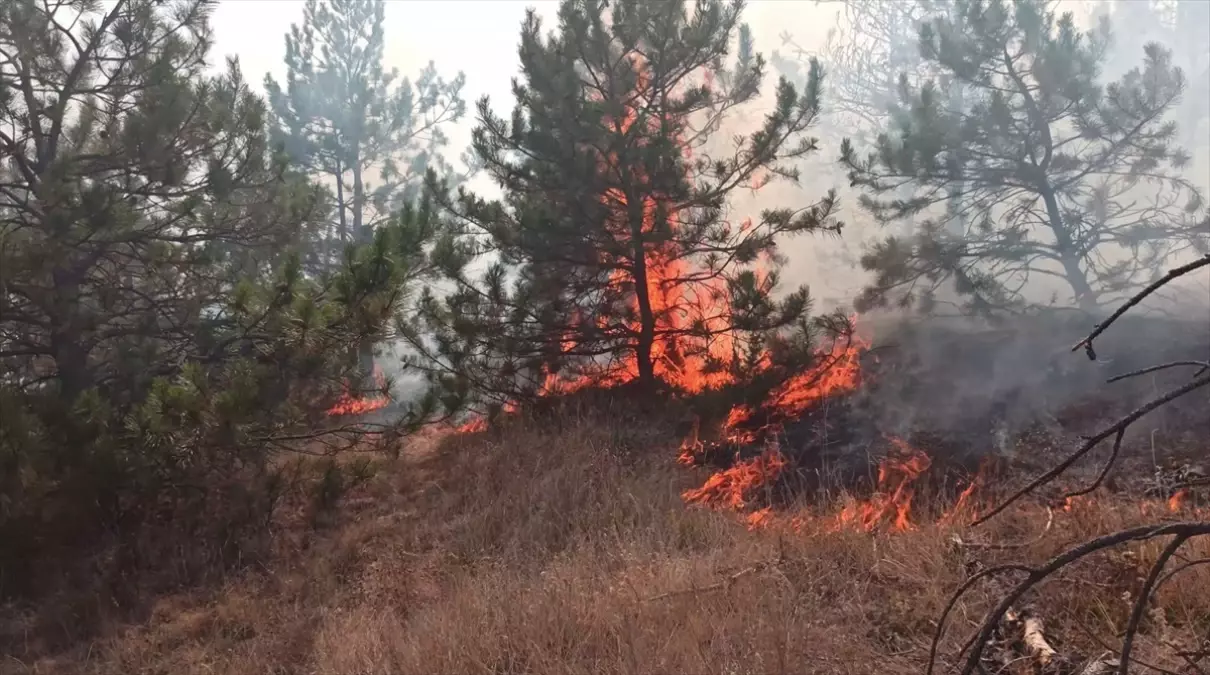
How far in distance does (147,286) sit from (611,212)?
4967 mm

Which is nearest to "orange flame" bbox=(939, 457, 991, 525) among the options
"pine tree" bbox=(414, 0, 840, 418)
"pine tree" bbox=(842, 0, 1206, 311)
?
"pine tree" bbox=(414, 0, 840, 418)

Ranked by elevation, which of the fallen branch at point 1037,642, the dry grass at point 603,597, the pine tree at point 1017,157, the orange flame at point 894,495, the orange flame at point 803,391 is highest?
the pine tree at point 1017,157

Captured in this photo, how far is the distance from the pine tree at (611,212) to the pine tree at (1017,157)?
7.52 ft

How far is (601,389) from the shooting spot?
9.45 meters

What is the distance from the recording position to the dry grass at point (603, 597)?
3631mm

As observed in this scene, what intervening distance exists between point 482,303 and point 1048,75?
9.16m

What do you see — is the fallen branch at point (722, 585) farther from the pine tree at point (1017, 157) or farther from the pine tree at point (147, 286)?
the pine tree at point (1017, 157)

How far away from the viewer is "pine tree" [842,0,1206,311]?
412 inches

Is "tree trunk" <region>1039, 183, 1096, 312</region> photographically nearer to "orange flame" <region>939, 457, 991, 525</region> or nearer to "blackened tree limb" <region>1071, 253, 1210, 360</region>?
"orange flame" <region>939, 457, 991, 525</region>

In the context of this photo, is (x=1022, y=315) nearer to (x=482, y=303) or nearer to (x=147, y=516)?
(x=482, y=303)

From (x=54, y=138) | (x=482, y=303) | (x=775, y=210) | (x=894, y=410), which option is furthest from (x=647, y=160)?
(x=54, y=138)

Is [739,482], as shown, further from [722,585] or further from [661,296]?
[661,296]

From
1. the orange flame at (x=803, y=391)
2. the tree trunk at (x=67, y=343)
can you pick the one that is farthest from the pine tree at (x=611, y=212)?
the tree trunk at (x=67, y=343)

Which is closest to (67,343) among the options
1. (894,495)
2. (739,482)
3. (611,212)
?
(611,212)
